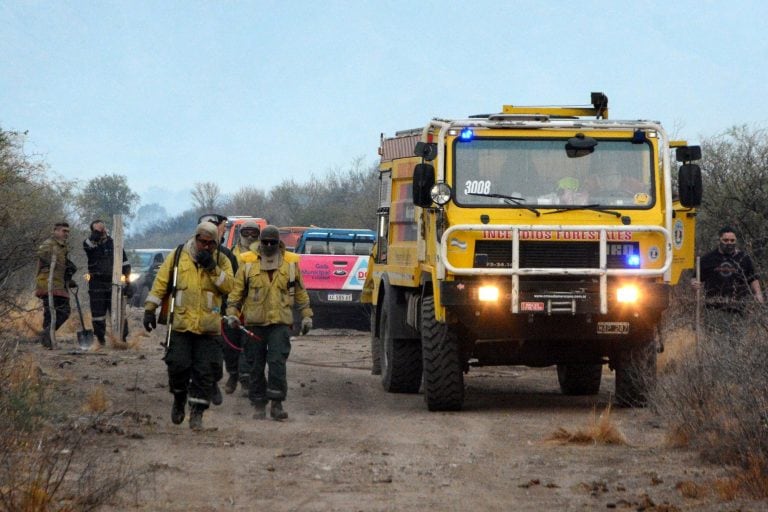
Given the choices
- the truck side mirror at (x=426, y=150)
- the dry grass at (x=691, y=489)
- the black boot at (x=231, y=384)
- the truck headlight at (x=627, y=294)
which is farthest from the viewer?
the black boot at (x=231, y=384)

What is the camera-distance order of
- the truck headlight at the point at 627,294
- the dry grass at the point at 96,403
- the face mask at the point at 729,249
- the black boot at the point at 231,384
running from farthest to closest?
the black boot at the point at 231,384, the face mask at the point at 729,249, the truck headlight at the point at 627,294, the dry grass at the point at 96,403

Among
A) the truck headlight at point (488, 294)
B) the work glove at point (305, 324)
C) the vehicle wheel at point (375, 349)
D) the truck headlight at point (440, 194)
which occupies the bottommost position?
the vehicle wheel at point (375, 349)

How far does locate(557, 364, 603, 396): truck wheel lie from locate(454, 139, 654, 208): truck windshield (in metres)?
2.71

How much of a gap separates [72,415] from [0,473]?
3.74m

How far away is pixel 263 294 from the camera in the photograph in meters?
12.4

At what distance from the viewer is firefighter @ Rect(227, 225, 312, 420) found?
1238 centimetres

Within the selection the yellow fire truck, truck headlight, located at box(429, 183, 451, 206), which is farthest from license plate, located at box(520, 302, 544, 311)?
truck headlight, located at box(429, 183, 451, 206)

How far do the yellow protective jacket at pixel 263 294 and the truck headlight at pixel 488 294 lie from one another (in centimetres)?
156

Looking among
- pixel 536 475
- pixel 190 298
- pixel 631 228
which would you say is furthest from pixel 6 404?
pixel 631 228

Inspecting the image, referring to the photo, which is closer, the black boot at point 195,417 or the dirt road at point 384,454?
the dirt road at point 384,454

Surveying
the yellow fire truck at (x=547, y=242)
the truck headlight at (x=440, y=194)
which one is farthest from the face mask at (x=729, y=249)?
the truck headlight at (x=440, y=194)

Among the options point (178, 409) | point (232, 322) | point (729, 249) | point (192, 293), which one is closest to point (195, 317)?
point (192, 293)

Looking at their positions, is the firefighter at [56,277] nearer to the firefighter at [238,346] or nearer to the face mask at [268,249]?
the firefighter at [238,346]

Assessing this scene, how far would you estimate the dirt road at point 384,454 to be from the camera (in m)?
8.26
